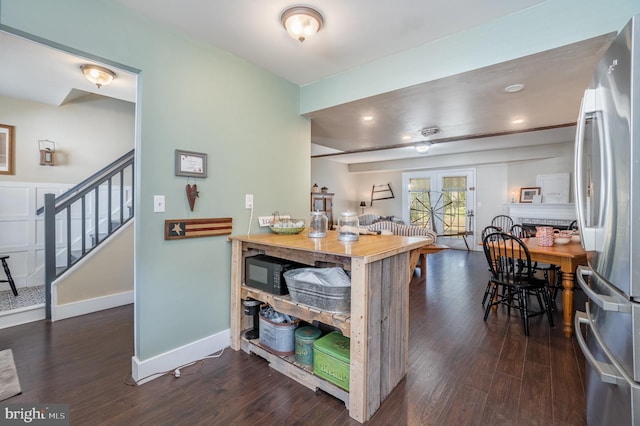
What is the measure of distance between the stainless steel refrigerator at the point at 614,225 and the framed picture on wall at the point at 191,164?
2.30 metres

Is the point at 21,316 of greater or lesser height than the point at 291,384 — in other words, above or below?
above

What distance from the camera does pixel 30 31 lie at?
4.87ft

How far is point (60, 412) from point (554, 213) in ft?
26.2

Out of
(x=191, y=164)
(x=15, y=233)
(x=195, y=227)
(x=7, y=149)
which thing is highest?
(x=7, y=149)

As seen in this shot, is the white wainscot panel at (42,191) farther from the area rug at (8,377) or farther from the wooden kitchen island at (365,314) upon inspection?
the wooden kitchen island at (365,314)

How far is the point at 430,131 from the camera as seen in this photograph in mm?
4105

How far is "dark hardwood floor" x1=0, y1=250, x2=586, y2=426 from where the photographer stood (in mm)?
1585

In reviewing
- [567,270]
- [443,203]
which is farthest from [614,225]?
[443,203]

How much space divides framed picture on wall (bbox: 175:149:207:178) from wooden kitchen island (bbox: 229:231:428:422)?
0.61 metres

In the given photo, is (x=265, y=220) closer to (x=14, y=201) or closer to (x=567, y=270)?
(x=567, y=270)

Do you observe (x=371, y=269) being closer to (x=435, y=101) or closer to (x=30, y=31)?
(x=435, y=101)

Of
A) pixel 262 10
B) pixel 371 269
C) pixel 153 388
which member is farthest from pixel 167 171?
pixel 371 269

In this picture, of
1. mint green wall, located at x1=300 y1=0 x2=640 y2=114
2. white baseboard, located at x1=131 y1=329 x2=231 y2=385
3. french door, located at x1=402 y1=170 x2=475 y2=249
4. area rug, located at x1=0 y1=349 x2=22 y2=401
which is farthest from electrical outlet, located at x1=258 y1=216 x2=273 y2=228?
french door, located at x1=402 y1=170 x2=475 y2=249

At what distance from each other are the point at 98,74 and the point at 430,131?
157 inches
